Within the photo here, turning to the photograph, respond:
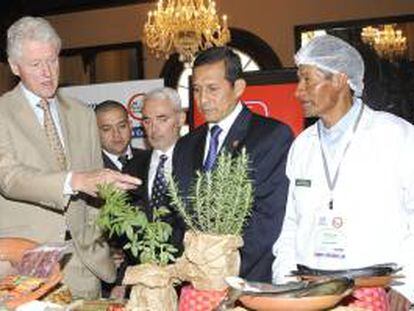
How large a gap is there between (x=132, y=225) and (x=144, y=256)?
0.24 ft

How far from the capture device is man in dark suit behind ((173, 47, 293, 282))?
2.11m

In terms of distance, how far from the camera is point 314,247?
1.95 metres

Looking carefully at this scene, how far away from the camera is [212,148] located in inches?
89.5

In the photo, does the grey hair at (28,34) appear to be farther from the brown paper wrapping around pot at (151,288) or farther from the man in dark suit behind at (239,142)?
the brown paper wrapping around pot at (151,288)

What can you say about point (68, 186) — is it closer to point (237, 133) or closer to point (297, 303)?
point (237, 133)

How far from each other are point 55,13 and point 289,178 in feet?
26.4

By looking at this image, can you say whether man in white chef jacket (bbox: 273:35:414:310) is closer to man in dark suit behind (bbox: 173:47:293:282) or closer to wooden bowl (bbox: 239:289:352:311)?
man in dark suit behind (bbox: 173:47:293:282)

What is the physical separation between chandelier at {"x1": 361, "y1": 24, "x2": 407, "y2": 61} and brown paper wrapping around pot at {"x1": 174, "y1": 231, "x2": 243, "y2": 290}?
6.47 meters

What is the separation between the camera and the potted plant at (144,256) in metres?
1.42

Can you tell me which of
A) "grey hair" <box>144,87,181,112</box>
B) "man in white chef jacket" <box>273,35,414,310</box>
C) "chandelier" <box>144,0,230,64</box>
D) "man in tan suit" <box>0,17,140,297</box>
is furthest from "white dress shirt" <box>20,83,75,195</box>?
"chandelier" <box>144,0,230,64</box>

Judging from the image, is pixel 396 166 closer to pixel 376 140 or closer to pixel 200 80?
pixel 376 140

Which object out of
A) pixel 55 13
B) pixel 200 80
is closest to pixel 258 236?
pixel 200 80

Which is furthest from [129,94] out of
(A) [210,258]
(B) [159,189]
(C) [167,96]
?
(A) [210,258]

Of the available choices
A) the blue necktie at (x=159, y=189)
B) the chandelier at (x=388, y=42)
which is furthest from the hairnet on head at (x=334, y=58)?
the chandelier at (x=388, y=42)
